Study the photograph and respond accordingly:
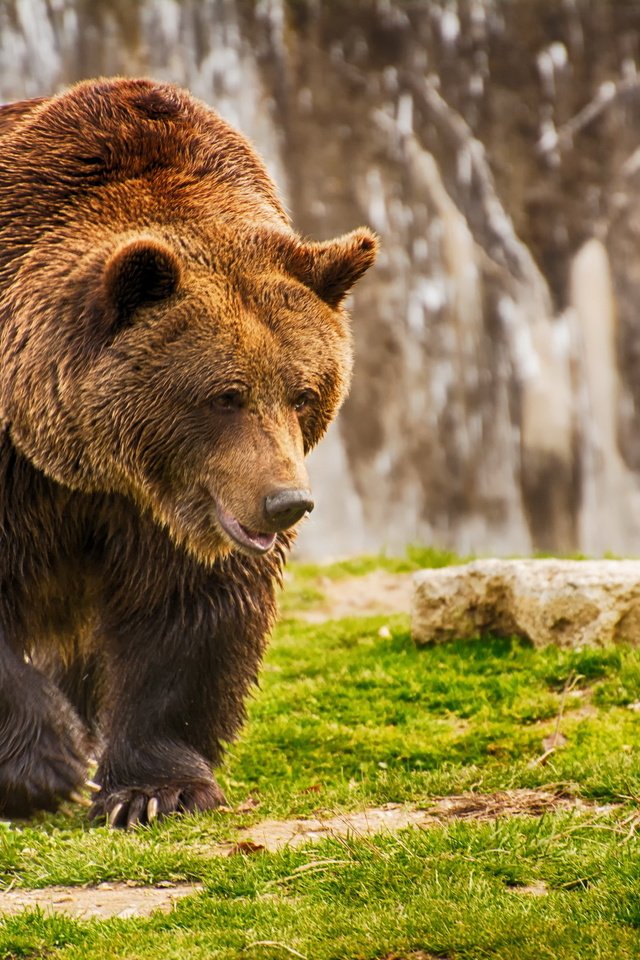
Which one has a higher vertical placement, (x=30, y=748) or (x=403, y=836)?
(x=30, y=748)

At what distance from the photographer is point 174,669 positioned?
5633 mm

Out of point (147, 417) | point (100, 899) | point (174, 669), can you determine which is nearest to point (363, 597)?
point (174, 669)

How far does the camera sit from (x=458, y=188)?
16016 millimetres

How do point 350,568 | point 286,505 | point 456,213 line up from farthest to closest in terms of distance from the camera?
point 456,213 → point 350,568 → point 286,505

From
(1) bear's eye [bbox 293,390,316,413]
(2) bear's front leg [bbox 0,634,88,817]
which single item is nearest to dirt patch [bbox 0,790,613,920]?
(2) bear's front leg [bbox 0,634,88,817]

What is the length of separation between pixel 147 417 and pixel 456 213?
1162cm

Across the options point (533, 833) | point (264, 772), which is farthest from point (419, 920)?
point (264, 772)

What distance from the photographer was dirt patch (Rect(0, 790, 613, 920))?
4168 mm

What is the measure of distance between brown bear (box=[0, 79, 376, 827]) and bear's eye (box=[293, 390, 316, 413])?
0.6 inches

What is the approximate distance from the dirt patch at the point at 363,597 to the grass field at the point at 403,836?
1.49 meters

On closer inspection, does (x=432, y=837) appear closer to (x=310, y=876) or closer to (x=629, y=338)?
(x=310, y=876)

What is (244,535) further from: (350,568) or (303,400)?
(350,568)

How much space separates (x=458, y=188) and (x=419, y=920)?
1323 cm

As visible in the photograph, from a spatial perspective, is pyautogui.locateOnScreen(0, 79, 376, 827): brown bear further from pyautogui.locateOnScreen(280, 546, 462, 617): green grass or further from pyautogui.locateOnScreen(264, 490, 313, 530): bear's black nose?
pyautogui.locateOnScreen(280, 546, 462, 617): green grass
